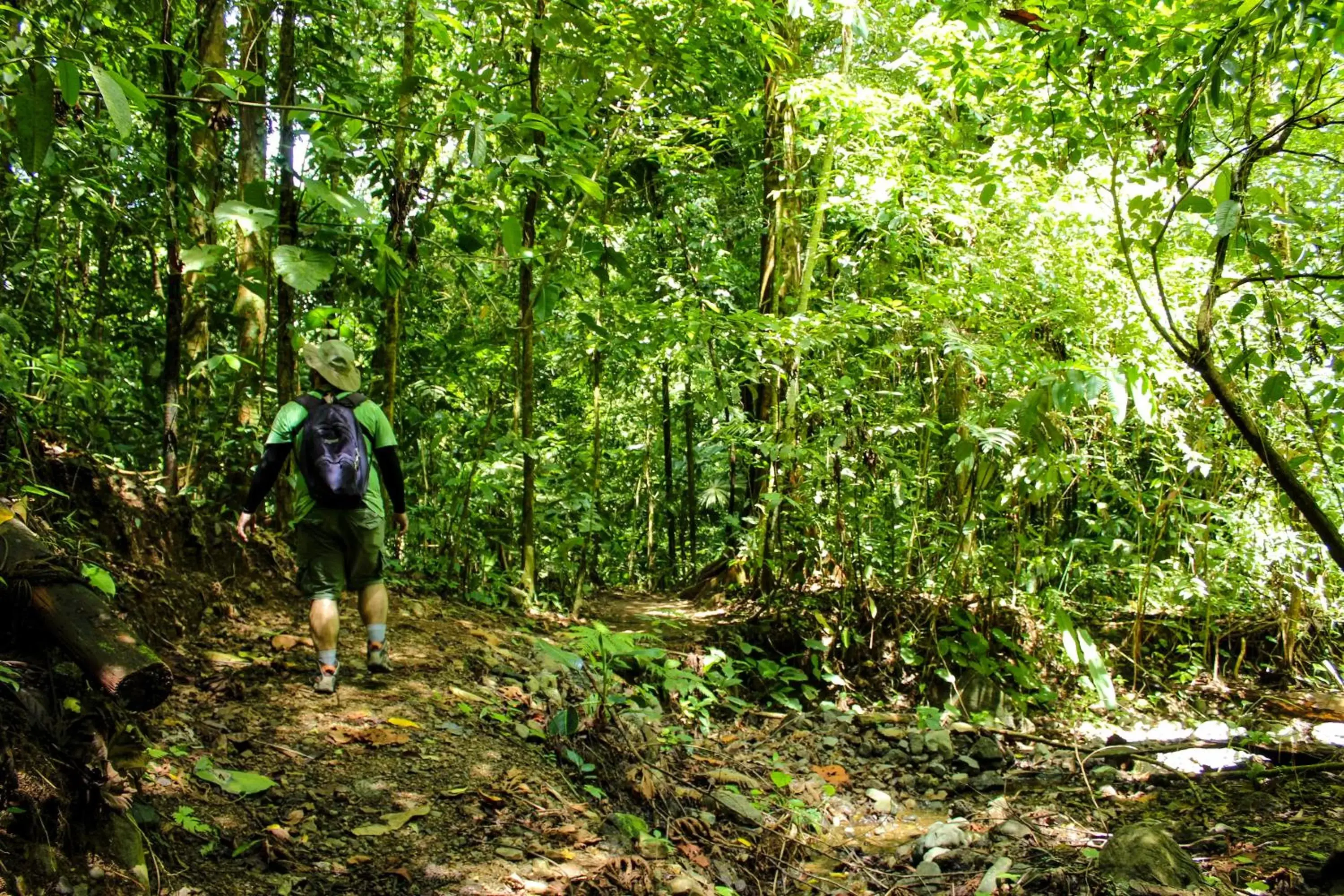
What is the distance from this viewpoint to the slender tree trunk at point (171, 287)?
16.1 feet

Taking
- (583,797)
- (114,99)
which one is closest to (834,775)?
(583,797)

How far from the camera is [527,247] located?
6.34m

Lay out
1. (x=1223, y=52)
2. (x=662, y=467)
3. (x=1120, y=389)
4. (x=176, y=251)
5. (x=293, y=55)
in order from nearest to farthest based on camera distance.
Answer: (x=1223, y=52)
(x=1120, y=389)
(x=176, y=251)
(x=293, y=55)
(x=662, y=467)

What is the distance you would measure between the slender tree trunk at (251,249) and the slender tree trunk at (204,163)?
0.17m

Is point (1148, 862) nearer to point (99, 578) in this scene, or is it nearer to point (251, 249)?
point (99, 578)

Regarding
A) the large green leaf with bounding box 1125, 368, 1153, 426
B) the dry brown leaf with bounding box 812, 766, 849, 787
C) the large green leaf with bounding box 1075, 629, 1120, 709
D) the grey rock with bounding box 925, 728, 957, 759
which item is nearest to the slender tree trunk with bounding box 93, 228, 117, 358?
the dry brown leaf with bounding box 812, 766, 849, 787

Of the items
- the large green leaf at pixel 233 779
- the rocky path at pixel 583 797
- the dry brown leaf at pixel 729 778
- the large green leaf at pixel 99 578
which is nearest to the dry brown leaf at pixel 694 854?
the rocky path at pixel 583 797

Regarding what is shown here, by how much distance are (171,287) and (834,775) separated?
5.23 meters

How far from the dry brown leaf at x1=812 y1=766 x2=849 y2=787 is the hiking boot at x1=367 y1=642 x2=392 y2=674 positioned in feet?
9.16

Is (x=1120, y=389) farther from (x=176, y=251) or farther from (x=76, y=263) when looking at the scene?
(x=76, y=263)

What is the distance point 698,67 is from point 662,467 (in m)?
8.98

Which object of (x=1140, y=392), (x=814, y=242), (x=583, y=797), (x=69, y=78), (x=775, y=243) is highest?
(x=775, y=243)

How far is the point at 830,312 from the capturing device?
702 cm

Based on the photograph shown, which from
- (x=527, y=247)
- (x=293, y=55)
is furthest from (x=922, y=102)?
(x=293, y=55)
